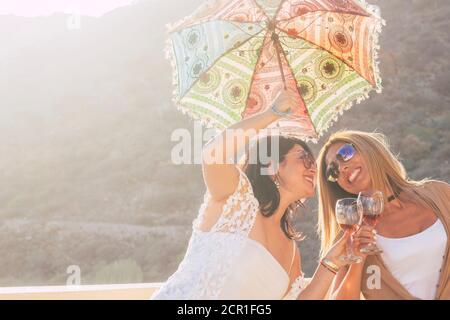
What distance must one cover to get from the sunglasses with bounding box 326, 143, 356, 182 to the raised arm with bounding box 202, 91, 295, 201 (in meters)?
0.49

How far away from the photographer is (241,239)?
259 cm

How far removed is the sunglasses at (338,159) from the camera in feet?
9.81

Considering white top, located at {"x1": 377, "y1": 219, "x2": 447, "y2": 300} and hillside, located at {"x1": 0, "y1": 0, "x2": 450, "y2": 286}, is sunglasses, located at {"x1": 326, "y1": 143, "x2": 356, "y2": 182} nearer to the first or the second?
white top, located at {"x1": 377, "y1": 219, "x2": 447, "y2": 300}

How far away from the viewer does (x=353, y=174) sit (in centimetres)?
301

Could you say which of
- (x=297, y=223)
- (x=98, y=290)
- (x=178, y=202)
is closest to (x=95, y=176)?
(x=178, y=202)

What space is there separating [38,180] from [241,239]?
2674 centimetres

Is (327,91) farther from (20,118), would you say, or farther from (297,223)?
(20,118)

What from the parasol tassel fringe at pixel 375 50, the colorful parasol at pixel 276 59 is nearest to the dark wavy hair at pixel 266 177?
the colorful parasol at pixel 276 59

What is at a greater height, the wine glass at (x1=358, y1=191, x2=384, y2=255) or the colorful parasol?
the colorful parasol

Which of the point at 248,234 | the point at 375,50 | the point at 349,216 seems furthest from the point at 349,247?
the point at 375,50

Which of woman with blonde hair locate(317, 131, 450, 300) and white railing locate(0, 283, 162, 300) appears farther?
white railing locate(0, 283, 162, 300)

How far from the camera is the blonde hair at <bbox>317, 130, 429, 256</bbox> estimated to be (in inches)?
118

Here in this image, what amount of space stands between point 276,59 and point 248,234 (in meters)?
1.43

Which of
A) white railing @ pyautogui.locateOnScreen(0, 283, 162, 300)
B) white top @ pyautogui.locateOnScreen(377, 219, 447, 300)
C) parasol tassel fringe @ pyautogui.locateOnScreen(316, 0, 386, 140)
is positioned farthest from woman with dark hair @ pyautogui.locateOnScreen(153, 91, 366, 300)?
white railing @ pyautogui.locateOnScreen(0, 283, 162, 300)
